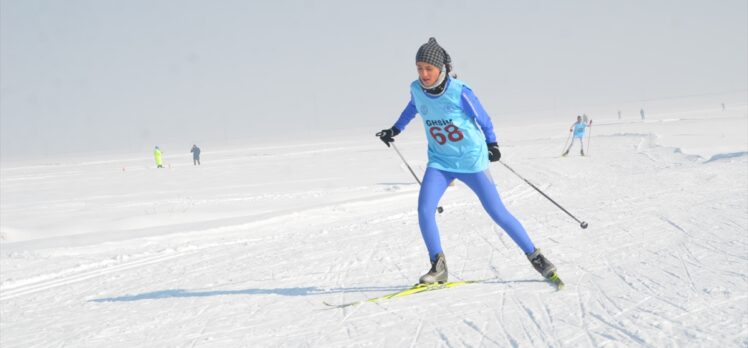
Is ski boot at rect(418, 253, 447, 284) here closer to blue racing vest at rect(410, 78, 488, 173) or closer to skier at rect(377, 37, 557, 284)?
skier at rect(377, 37, 557, 284)

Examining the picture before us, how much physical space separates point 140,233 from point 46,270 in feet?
6.76

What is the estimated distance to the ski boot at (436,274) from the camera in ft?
14.0

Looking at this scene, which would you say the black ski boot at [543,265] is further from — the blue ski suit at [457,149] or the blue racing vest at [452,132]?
the blue racing vest at [452,132]

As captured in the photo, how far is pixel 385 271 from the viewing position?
5172 mm

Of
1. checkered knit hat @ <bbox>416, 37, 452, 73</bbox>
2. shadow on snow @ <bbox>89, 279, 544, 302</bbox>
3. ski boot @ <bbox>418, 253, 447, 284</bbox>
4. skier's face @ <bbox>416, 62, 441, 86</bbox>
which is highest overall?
checkered knit hat @ <bbox>416, 37, 452, 73</bbox>

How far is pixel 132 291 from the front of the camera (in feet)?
18.1

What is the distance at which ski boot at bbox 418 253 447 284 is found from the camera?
14.0ft

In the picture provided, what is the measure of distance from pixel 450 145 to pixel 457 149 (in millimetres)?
56

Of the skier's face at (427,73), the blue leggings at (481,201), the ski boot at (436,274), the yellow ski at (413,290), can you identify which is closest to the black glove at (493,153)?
the blue leggings at (481,201)

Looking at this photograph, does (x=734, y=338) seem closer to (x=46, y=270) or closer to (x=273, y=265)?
(x=273, y=265)

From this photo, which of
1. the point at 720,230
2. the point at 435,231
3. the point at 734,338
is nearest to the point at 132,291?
the point at 435,231

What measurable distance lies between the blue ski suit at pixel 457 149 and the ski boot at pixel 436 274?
5 cm

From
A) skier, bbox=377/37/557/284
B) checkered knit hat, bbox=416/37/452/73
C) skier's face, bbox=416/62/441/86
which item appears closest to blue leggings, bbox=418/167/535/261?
skier, bbox=377/37/557/284

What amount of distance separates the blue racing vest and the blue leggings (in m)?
0.06
